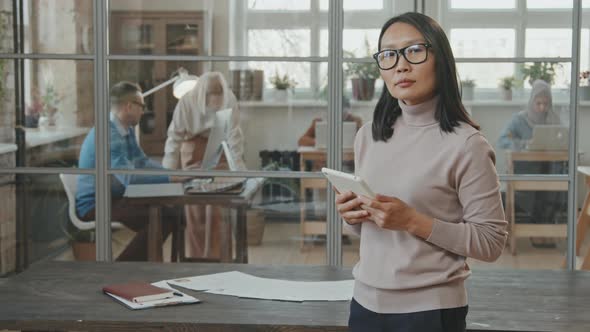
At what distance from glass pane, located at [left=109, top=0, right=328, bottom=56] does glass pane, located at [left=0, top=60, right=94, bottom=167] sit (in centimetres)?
25

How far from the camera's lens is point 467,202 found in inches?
71.2

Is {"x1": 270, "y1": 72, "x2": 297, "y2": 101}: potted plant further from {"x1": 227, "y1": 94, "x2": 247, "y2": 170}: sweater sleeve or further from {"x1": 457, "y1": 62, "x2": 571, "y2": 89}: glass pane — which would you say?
{"x1": 457, "y1": 62, "x2": 571, "y2": 89}: glass pane

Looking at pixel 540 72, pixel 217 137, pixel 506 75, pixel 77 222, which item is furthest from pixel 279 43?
pixel 77 222

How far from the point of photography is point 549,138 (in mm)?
4129

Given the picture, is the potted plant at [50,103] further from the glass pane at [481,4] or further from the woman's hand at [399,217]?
the woman's hand at [399,217]

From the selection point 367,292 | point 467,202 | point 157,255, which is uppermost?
point 467,202

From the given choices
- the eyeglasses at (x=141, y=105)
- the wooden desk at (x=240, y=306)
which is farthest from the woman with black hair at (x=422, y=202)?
the eyeglasses at (x=141, y=105)

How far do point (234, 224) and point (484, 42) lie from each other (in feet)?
4.71

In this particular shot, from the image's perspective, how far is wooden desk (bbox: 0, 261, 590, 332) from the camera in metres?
2.29

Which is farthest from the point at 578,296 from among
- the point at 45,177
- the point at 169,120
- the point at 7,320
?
the point at 45,177

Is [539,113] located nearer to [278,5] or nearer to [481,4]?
[481,4]

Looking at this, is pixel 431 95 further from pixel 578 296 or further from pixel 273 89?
pixel 273 89

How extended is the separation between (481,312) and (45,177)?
2610 mm

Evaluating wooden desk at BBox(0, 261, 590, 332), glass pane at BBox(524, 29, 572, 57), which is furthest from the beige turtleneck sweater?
glass pane at BBox(524, 29, 572, 57)
